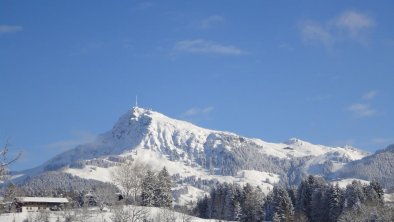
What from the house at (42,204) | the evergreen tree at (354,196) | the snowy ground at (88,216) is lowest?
the snowy ground at (88,216)

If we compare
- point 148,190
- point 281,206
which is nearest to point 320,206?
point 281,206

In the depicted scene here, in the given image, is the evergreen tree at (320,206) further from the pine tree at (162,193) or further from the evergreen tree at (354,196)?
the pine tree at (162,193)

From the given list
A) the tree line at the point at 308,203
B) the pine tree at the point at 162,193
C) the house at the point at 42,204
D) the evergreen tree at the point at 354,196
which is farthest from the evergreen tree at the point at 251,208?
the house at the point at 42,204

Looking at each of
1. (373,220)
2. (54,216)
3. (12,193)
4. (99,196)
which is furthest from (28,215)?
(12,193)

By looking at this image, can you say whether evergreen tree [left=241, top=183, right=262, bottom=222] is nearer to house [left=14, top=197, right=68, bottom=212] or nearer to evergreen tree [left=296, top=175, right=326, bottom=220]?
evergreen tree [left=296, top=175, right=326, bottom=220]

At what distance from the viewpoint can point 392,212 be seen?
90.9 m

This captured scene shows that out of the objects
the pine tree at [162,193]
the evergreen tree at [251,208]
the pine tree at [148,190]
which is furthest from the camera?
the evergreen tree at [251,208]

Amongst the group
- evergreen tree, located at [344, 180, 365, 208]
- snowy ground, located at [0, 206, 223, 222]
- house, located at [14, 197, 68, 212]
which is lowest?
snowy ground, located at [0, 206, 223, 222]

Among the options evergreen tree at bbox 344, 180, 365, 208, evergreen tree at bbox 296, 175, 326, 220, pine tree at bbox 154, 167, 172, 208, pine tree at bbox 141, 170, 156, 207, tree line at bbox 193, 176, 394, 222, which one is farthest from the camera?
pine tree at bbox 154, 167, 172, 208

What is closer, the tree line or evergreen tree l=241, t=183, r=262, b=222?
the tree line

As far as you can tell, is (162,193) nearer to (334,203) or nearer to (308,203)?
(308,203)

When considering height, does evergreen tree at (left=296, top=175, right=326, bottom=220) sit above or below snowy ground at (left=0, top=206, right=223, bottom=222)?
above

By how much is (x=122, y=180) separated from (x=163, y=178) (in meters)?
32.4

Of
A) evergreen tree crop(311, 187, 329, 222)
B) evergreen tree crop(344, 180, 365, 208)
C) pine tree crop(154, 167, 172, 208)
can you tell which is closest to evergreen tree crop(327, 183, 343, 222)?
evergreen tree crop(311, 187, 329, 222)
